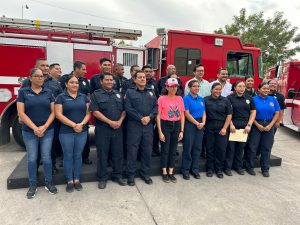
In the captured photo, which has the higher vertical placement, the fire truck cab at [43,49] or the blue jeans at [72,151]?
the fire truck cab at [43,49]

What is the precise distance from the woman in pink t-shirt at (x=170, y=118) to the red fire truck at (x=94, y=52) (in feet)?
7.34

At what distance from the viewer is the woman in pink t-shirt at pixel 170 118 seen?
3.80 m

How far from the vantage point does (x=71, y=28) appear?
17.4 ft

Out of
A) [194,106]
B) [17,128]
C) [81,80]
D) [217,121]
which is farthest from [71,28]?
[217,121]

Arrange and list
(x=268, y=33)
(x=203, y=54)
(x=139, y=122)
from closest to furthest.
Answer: (x=139, y=122) < (x=203, y=54) < (x=268, y=33)

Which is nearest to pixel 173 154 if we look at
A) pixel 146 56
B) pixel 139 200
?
pixel 139 200

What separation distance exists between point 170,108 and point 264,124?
186 cm

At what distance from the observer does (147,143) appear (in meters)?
3.82

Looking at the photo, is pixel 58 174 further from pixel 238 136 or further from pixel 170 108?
pixel 238 136

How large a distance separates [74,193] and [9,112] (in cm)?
282

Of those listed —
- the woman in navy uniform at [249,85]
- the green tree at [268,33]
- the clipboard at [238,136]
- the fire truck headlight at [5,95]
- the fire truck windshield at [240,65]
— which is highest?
the green tree at [268,33]

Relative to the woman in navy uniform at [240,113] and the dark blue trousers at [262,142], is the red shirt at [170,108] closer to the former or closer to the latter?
the woman in navy uniform at [240,113]

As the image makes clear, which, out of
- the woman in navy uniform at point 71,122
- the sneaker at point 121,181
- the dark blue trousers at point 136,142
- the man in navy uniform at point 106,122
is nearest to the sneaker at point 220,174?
the dark blue trousers at point 136,142

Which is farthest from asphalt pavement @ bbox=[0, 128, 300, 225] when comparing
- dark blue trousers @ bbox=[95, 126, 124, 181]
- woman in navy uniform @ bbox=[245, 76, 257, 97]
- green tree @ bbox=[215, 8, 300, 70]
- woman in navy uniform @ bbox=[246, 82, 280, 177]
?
green tree @ bbox=[215, 8, 300, 70]
